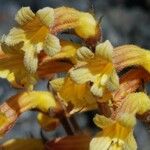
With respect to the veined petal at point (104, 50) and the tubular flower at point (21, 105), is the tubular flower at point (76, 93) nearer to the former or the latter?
the veined petal at point (104, 50)

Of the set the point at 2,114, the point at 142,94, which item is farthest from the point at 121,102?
the point at 2,114

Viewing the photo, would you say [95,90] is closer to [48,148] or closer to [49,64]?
[49,64]

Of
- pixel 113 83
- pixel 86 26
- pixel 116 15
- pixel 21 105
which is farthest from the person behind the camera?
pixel 116 15

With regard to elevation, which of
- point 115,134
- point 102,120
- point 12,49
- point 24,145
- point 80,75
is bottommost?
point 24,145

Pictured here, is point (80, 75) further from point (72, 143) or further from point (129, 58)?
point (72, 143)

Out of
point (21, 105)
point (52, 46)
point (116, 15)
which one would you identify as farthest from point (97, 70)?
point (116, 15)
